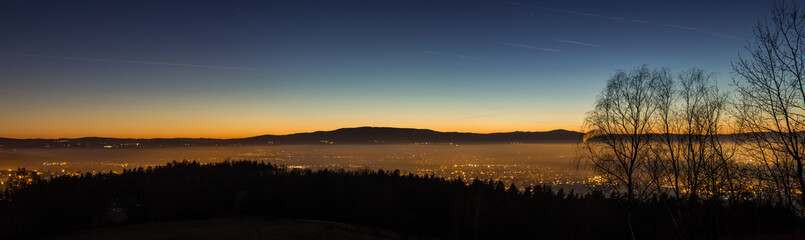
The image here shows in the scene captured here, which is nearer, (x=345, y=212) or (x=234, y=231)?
(x=234, y=231)

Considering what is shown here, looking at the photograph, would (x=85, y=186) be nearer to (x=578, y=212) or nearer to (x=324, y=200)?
(x=324, y=200)

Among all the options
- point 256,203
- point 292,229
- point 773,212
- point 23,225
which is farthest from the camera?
point 256,203

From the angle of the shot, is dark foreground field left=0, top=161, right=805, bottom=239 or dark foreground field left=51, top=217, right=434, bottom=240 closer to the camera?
dark foreground field left=51, top=217, right=434, bottom=240

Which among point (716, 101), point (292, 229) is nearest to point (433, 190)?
point (292, 229)

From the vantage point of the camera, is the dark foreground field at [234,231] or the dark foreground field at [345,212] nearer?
the dark foreground field at [234,231]

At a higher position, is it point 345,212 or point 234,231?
point 234,231

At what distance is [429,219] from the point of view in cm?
3788

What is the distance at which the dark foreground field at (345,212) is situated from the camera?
2336 centimetres

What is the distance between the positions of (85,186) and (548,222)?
39.1m

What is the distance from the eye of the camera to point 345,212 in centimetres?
3650

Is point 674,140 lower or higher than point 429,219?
higher

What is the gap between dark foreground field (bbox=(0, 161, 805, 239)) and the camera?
76.6 ft

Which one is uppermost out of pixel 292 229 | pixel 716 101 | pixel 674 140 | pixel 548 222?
pixel 716 101

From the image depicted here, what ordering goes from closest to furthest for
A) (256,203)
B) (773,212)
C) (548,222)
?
(773,212)
(256,203)
(548,222)
